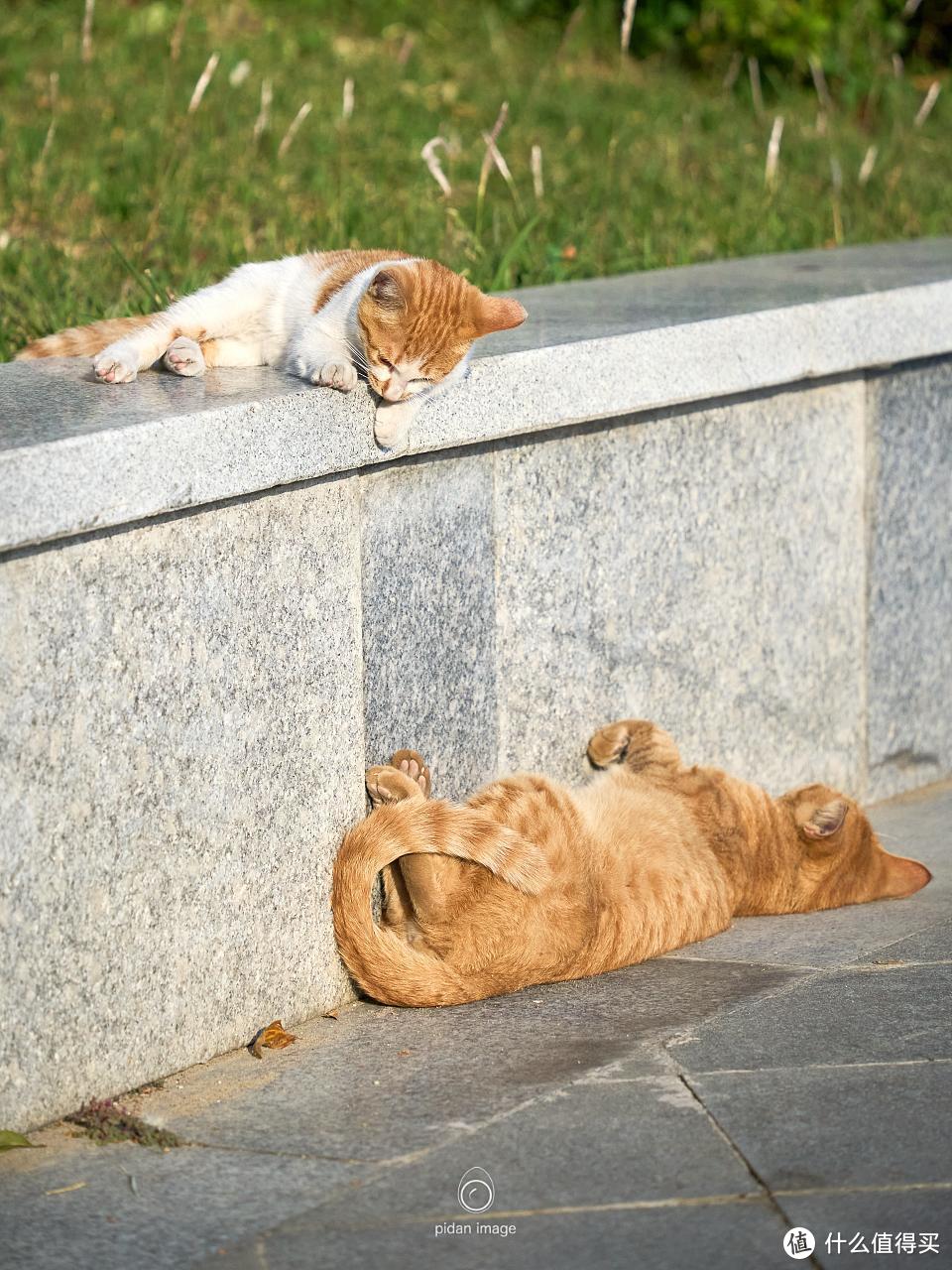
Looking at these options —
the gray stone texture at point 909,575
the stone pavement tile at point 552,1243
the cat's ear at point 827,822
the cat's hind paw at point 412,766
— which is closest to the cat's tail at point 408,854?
the cat's hind paw at point 412,766

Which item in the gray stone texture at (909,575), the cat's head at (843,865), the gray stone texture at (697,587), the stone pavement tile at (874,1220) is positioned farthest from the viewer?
the gray stone texture at (909,575)

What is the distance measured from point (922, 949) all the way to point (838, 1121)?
1.01 m

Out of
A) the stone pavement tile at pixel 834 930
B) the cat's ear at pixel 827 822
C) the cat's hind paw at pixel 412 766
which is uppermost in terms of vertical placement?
the cat's hind paw at pixel 412 766

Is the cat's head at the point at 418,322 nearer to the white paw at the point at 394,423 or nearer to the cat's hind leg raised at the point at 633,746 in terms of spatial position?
the white paw at the point at 394,423

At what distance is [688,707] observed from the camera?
177 inches

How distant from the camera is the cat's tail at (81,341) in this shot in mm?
4051

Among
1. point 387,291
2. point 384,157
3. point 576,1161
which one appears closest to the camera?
point 576,1161

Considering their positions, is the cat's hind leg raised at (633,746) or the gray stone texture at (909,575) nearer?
the cat's hind leg raised at (633,746)

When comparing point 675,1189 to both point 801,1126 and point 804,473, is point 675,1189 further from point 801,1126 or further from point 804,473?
point 804,473

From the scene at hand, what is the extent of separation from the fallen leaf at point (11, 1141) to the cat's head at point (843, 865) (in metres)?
2.07

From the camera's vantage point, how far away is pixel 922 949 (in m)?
3.81

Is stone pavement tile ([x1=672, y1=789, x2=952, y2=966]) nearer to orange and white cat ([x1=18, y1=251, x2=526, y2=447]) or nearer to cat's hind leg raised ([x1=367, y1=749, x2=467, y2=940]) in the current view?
cat's hind leg raised ([x1=367, y1=749, x2=467, y2=940])

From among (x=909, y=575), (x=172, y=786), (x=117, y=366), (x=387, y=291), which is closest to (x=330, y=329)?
(x=387, y=291)

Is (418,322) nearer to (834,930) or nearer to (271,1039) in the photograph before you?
(271,1039)
